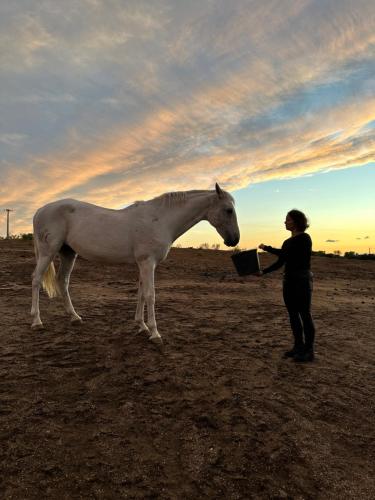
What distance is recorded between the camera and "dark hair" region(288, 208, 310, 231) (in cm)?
469

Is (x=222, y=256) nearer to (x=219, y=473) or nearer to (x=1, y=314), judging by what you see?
(x=1, y=314)

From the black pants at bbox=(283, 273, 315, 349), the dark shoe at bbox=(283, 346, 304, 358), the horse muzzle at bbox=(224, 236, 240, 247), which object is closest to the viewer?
the black pants at bbox=(283, 273, 315, 349)

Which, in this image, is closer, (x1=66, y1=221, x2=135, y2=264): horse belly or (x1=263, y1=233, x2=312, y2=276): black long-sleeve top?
(x1=263, y1=233, x2=312, y2=276): black long-sleeve top

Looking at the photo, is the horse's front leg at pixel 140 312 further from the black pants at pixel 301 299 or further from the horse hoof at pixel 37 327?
the black pants at pixel 301 299

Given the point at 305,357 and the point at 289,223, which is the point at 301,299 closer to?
the point at 305,357

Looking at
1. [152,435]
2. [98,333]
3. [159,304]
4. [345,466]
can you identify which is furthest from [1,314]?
[345,466]

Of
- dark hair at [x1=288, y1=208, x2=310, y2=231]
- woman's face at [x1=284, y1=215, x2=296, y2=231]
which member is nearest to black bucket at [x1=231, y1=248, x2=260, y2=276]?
woman's face at [x1=284, y1=215, x2=296, y2=231]

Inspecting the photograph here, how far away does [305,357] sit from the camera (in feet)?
15.6

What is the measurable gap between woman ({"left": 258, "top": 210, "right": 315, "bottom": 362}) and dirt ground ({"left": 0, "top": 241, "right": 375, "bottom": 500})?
45cm

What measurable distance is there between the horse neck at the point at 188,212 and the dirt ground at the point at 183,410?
1818 millimetres

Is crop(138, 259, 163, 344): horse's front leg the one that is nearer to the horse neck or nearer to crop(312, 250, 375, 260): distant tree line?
the horse neck

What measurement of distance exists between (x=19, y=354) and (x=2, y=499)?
2495 mm

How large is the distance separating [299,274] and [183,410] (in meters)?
2.41

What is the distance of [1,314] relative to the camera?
632cm
